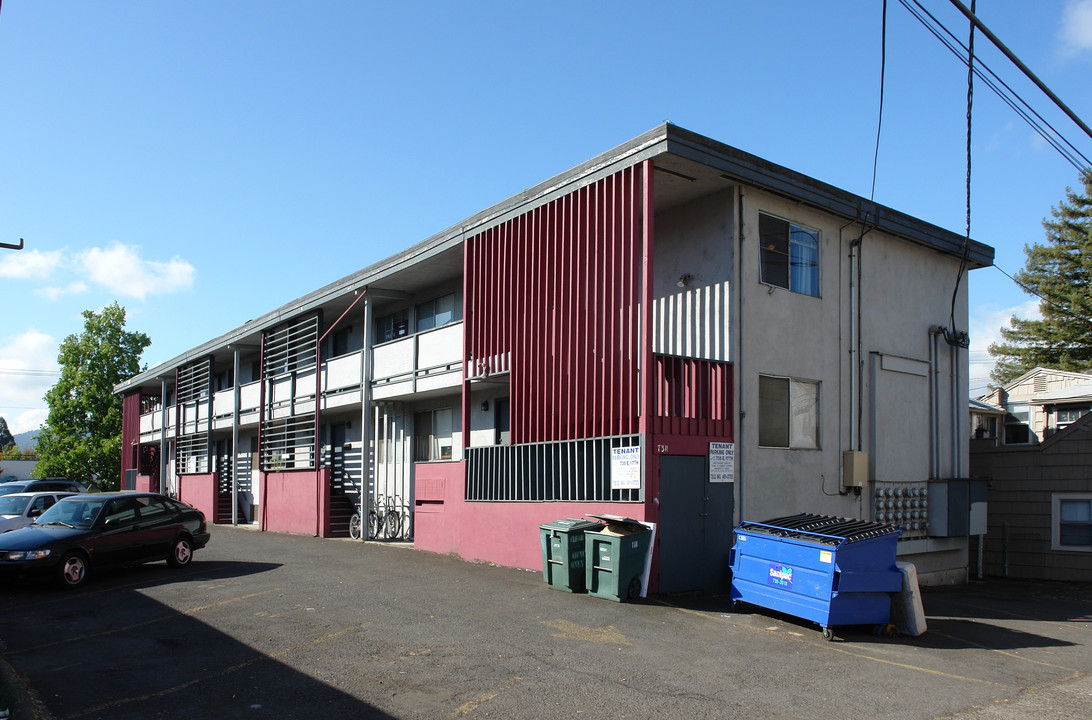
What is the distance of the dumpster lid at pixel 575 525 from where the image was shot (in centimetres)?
1238

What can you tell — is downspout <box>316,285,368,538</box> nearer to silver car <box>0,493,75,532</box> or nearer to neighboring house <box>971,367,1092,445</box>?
silver car <box>0,493,75,532</box>

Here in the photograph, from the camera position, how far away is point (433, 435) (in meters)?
21.6

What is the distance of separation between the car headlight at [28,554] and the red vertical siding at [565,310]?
25.3ft

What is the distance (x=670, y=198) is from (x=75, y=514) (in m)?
11.3

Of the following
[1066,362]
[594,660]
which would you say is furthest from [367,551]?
[1066,362]

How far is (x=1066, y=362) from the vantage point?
3984 cm

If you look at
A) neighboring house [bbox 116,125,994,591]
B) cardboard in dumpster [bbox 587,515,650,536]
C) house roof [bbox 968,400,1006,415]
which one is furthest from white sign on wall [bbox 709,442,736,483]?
house roof [bbox 968,400,1006,415]

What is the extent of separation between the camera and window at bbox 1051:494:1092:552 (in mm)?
17359

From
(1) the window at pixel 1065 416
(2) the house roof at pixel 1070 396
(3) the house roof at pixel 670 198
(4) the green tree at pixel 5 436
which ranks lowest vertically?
(4) the green tree at pixel 5 436

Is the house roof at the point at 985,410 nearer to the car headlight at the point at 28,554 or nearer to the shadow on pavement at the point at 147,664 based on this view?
the shadow on pavement at the point at 147,664

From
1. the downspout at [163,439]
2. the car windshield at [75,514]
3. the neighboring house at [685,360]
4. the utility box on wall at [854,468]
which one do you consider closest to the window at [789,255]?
the neighboring house at [685,360]

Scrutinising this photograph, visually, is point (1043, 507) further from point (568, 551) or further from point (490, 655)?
point (490, 655)

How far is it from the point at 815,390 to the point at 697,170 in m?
4.71

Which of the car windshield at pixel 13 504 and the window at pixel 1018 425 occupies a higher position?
the window at pixel 1018 425
